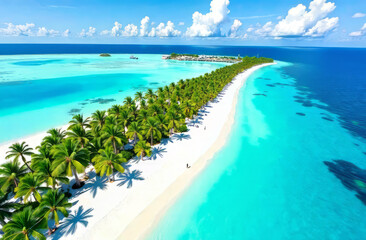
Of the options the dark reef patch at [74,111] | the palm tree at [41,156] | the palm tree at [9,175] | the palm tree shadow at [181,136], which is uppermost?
the palm tree at [41,156]

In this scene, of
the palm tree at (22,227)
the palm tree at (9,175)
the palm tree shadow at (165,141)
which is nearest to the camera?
the palm tree at (22,227)

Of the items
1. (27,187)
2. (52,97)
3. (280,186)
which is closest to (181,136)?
(280,186)

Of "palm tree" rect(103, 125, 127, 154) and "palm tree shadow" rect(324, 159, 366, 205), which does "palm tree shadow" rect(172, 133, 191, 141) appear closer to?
"palm tree" rect(103, 125, 127, 154)

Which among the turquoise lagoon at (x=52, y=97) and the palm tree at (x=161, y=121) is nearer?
the palm tree at (x=161, y=121)

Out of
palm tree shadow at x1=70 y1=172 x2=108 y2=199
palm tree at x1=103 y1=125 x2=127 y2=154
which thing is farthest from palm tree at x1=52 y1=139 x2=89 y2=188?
palm tree shadow at x1=70 y1=172 x2=108 y2=199

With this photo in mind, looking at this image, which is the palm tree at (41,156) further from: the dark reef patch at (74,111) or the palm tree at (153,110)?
the dark reef patch at (74,111)

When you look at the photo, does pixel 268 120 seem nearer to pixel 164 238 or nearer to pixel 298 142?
pixel 298 142

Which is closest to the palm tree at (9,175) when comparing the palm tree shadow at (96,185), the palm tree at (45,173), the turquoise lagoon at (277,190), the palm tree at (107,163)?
the palm tree at (45,173)
